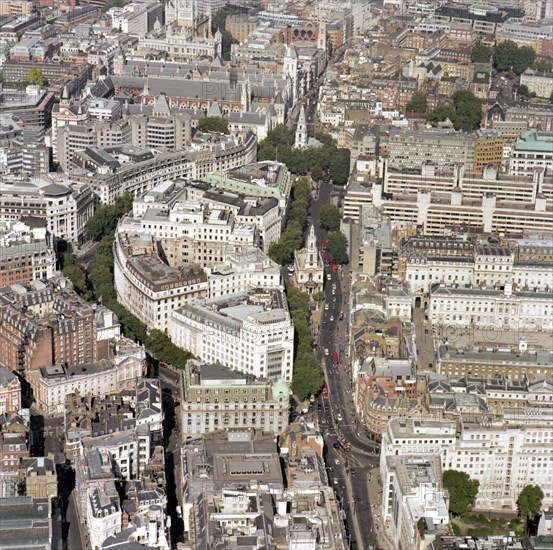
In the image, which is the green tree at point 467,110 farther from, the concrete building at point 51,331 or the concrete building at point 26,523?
the concrete building at point 26,523

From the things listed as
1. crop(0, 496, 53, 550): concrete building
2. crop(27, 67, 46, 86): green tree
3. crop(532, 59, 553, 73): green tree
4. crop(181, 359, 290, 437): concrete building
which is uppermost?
crop(532, 59, 553, 73): green tree

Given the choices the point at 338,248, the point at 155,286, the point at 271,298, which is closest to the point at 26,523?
the point at 155,286

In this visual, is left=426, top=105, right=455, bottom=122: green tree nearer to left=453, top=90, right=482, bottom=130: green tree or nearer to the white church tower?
left=453, top=90, right=482, bottom=130: green tree

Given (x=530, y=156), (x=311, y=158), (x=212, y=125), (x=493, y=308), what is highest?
(x=530, y=156)

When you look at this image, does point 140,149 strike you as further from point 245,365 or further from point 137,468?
point 137,468

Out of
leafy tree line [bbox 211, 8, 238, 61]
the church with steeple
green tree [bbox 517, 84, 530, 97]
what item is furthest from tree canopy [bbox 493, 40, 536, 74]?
the church with steeple

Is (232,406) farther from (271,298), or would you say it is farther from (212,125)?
(212,125)

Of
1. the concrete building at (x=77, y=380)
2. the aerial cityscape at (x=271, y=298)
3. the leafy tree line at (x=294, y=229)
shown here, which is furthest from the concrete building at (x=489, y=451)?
the leafy tree line at (x=294, y=229)
